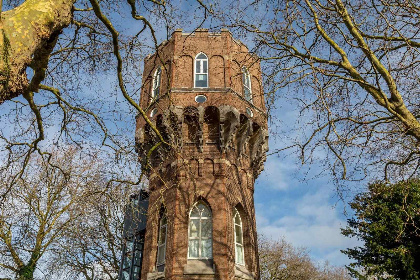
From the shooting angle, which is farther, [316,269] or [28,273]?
[316,269]

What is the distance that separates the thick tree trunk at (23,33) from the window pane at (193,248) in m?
9.22

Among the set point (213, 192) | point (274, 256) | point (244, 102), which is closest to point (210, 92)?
point (244, 102)

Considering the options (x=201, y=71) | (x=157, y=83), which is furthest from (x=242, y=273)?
(x=157, y=83)

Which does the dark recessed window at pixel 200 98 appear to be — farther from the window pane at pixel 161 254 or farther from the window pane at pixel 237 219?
the window pane at pixel 161 254

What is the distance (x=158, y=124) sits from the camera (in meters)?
14.6

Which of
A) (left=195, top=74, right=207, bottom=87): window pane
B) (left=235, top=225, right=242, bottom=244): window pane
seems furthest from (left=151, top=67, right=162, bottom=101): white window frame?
(left=235, top=225, right=242, bottom=244): window pane

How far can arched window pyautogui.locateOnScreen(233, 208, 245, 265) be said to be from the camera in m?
13.3

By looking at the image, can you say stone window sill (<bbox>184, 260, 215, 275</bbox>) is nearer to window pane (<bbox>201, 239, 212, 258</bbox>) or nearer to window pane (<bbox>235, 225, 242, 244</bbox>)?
window pane (<bbox>201, 239, 212, 258</bbox>)

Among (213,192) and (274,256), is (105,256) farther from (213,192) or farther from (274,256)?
(274,256)

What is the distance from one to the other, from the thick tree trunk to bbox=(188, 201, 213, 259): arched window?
8741 millimetres

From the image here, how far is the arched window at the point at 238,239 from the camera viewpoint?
522 inches

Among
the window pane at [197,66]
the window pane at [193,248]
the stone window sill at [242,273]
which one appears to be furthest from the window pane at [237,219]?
the window pane at [197,66]

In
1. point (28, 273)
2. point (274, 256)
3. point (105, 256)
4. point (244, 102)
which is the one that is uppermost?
point (244, 102)

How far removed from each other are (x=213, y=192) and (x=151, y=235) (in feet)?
9.68
